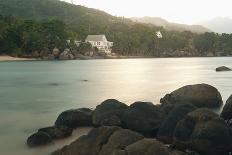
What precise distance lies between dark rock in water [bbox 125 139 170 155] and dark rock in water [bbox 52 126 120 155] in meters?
1.93

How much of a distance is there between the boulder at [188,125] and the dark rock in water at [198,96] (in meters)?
9.09

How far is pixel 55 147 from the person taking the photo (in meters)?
16.6

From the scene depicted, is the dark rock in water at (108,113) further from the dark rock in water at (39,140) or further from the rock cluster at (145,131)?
the dark rock in water at (39,140)

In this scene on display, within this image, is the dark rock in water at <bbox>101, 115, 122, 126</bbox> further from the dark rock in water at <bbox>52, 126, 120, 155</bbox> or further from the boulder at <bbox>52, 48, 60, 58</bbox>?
the boulder at <bbox>52, 48, 60, 58</bbox>

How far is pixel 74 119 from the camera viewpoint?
21031 millimetres

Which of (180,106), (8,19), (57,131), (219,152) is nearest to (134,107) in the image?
(180,106)

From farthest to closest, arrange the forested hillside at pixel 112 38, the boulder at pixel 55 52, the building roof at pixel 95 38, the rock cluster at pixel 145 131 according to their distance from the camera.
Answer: the building roof at pixel 95 38
the boulder at pixel 55 52
the forested hillside at pixel 112 38
the rock cluster at pixel 145 131

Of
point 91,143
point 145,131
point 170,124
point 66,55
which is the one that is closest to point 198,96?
point 145,131

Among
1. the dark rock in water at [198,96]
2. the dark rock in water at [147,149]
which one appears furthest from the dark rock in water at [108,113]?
the dark rock in water at [147,149]

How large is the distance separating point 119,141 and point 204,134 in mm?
3438

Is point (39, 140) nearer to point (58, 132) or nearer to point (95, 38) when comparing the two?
point (58, 132)

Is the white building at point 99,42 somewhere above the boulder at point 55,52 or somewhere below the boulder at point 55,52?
above

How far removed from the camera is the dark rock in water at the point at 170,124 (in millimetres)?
16734

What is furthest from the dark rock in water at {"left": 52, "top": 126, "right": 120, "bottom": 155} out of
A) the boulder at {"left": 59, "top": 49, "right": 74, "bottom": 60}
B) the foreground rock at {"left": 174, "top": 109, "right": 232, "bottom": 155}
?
the boulder at {"left": 59, "top": 49, "right": 74, "bottom": 60}
